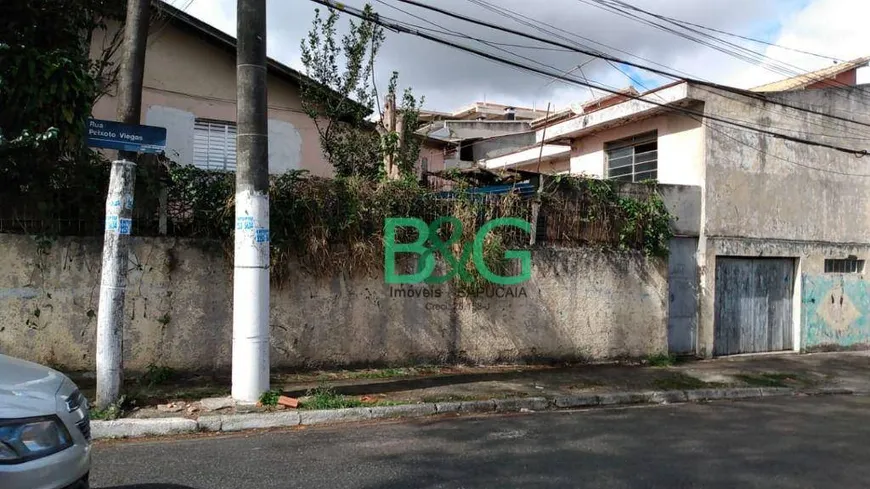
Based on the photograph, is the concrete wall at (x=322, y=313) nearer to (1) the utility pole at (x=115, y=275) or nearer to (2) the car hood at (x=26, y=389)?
(1) the utility pole at (x=115, y=275)

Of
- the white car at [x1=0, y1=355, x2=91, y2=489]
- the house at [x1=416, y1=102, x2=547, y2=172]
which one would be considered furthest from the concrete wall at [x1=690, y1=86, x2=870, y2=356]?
the white car at [x1=0, y1=355, x2=91, y2=489]

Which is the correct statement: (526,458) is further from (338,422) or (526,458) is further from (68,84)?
(68,84)

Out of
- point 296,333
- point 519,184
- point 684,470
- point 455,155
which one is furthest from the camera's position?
point 455,155

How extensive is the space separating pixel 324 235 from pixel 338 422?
297 centimetres

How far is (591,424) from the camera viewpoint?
6773 mm

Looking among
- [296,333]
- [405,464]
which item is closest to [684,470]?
[405,464]

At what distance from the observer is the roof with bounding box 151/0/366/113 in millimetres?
11297

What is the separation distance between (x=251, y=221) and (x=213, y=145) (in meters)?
6.16

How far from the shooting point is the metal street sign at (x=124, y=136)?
6316 mm

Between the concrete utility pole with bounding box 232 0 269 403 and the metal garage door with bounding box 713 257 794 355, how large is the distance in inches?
362

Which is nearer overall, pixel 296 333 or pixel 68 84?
pixel 68 84

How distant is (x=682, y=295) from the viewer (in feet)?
38.2

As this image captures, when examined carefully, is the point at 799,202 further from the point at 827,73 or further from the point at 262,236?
the point at 262,236

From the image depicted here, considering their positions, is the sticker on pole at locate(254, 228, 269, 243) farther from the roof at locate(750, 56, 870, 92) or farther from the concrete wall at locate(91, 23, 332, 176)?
the roof at locate(750, 56, 870, 92)
